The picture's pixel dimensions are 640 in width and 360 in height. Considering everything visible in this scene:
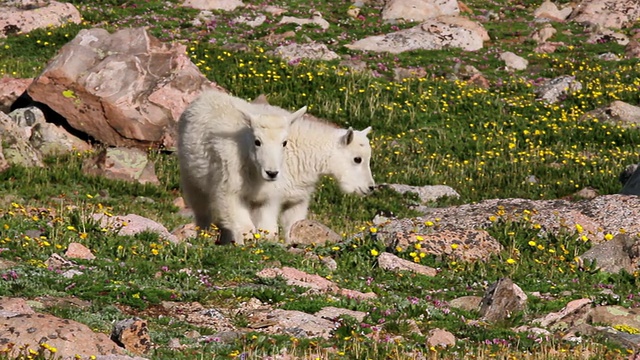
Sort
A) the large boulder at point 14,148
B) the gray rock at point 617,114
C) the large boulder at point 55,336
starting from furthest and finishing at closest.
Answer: the gray rock at point 617,114, the large boulder at point 14,148, the large boulder at point 55,336

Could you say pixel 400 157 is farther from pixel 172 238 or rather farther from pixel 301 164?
pixel 172 238

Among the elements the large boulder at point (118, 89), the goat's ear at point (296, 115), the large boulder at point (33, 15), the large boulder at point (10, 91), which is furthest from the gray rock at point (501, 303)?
the large boulder at point (33, 15)

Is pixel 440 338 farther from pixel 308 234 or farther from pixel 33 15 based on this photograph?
pixel 33 15

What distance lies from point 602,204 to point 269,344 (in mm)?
9086

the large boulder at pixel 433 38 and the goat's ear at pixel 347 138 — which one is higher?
the goat's ear at pixel 347 138

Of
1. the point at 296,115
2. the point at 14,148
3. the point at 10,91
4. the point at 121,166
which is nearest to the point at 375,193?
the point at 121,166

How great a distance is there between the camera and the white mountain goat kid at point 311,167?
16.1m

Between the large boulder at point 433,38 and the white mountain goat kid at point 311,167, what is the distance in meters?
20.8

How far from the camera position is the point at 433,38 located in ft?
129

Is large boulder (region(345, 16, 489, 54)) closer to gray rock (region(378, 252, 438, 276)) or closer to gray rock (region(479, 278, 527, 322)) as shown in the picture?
gray rock (region(378, 252, 438, 276))

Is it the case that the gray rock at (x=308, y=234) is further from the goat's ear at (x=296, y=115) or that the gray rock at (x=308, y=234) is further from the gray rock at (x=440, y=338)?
the gray rock at (x=440, y=338)

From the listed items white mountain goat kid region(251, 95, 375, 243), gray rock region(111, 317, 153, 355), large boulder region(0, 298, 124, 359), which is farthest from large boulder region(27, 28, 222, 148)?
large boulder region(0, 298, 124, 359)

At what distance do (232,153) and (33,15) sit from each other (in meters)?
23.4

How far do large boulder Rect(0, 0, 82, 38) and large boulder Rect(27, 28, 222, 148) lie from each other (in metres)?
11.3
